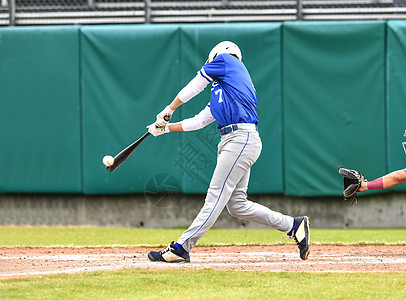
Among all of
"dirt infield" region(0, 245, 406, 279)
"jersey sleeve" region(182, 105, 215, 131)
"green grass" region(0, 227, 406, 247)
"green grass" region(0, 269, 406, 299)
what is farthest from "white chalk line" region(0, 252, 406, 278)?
"jersey sleeve" region(182, 105, 215, 131)

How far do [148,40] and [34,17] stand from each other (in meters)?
1.99

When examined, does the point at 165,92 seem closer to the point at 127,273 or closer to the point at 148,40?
the point at 148,40

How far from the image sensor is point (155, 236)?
8.59 meters

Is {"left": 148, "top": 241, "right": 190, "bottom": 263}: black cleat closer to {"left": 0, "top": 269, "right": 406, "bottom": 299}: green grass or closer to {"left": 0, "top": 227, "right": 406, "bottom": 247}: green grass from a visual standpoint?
{"left": 0, "top": 269, "right": 406, "bottom": 299}: green grass

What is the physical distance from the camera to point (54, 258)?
6258 mm

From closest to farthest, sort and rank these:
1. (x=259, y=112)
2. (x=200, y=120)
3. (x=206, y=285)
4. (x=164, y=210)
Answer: (x=206, y=285), (x=200, y=120), (x=259, y=112), (x=164, y=210)

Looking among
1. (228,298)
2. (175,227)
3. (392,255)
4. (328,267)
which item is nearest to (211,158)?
(175,227)

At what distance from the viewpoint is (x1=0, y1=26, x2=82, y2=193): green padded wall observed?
9.66m

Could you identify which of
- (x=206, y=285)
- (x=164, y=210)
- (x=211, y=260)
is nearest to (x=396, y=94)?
(x=164, y=210)

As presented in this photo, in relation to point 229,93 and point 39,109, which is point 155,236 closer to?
point 39,109

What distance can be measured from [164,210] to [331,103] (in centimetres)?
278

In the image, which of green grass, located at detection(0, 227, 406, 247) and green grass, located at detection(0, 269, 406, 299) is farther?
green grass, located at detection(0, 227, 406, 247)

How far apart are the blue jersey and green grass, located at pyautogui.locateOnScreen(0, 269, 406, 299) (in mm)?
1304

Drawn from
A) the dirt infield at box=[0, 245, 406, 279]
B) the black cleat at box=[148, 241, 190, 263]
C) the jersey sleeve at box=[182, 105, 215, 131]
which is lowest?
the dirt infield at box=[0, 245, 406, 279]
